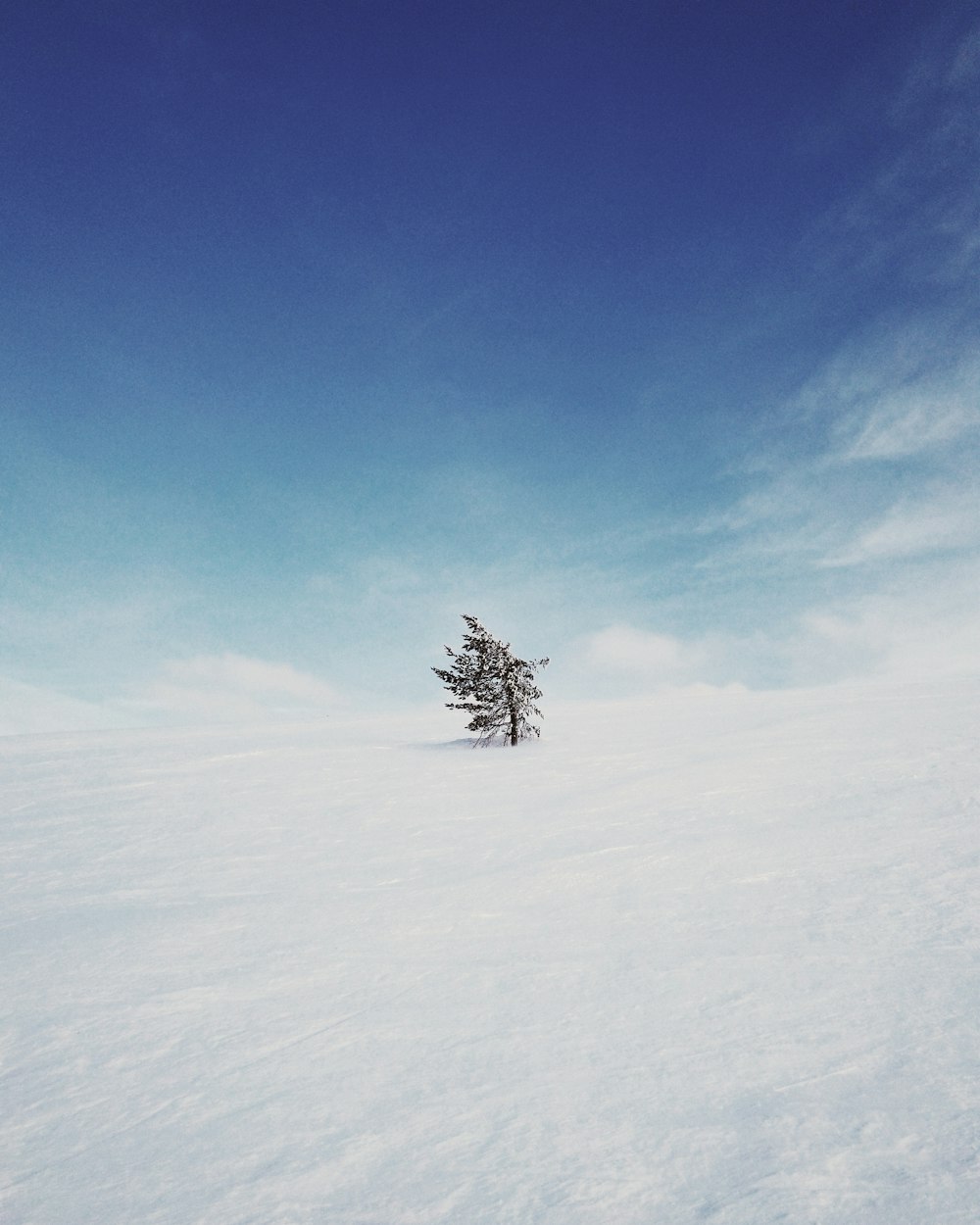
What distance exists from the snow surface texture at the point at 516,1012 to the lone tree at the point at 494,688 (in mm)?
9660

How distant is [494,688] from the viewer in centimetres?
2308

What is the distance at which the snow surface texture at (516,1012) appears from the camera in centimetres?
380

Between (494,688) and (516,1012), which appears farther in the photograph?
(494,688)

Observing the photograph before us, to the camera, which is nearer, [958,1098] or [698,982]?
[958,1098]

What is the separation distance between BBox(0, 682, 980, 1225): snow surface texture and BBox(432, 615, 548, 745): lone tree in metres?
9.66

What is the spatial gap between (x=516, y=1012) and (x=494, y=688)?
1743 centimetres

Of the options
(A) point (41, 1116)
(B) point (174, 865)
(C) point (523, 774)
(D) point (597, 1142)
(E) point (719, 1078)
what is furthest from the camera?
(C) point (523, 774)

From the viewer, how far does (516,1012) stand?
18.6 feet

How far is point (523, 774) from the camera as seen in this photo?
1662 centimetres

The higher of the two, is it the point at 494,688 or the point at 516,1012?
the point at 494,688

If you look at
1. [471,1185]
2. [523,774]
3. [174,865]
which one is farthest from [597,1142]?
[523,774]

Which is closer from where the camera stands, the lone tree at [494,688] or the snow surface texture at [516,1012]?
the snow surface texture at [516,1012]

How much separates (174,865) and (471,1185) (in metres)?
8.97

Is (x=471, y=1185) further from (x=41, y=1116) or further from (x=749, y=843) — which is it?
(x=749, y=843)
